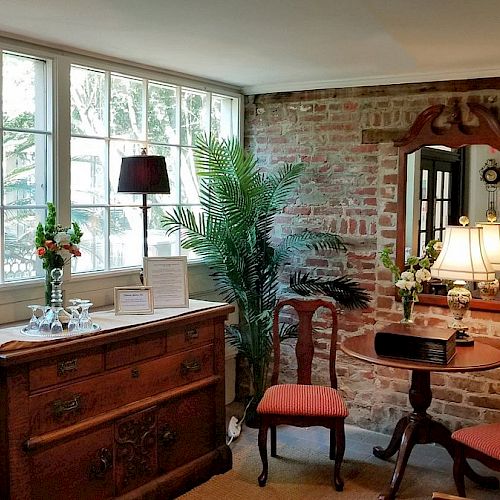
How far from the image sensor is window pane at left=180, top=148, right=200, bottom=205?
15.8 ft

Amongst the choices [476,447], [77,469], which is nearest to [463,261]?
[476,447]

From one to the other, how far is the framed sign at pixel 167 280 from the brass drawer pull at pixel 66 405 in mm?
808

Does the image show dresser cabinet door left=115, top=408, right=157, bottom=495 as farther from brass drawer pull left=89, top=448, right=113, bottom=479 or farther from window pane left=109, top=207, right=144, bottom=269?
window pane left=109, top=207, right=144, bottom=269

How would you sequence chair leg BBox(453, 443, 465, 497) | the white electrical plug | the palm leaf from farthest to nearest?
the palm leaf
the white electrical plug
chair leg BBox(453, 443, 465, 497)

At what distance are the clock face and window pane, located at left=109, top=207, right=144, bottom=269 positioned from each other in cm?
216

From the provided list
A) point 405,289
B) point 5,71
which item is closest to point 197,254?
point 405,289

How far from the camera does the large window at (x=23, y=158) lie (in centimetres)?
365

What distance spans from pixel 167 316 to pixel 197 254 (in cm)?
122

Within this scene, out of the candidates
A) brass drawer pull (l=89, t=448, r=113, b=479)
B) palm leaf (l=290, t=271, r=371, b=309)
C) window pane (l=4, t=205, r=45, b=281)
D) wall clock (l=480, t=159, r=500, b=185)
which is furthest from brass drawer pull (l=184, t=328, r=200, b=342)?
wall clock (l=480, t=159, r=500, b=185)

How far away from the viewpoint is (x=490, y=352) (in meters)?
3.82

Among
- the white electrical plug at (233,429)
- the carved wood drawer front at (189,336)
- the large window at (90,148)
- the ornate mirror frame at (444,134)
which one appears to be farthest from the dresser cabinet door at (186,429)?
the ornate mirror frame at (444,134)

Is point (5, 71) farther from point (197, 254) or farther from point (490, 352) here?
point (490, 352)

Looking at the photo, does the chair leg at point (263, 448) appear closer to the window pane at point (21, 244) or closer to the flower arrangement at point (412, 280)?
the flower arrangement at point (412, 280)

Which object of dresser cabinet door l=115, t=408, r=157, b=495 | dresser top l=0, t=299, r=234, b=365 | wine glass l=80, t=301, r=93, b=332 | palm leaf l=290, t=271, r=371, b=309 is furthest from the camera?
palm leaf l=290, t=271, r=371, b=309
